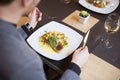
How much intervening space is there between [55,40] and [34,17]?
208 millimetres

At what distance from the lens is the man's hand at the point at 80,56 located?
1.02 metres

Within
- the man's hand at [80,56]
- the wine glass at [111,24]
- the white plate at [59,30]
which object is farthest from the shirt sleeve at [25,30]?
the wine glass at [111,24]

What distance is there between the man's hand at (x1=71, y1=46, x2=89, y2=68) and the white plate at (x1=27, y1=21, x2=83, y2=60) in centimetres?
5

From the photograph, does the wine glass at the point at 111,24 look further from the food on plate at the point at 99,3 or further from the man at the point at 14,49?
the man at the point at 14,49

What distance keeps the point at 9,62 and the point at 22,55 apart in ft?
0.16

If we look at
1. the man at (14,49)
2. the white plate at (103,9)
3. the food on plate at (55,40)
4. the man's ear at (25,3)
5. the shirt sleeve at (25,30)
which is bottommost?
the white plate at (103,9)

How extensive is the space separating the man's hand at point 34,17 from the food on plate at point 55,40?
0.10m

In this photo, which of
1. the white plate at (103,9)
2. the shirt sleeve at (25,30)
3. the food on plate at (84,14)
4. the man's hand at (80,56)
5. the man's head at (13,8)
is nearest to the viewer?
the man's head at (13,8)

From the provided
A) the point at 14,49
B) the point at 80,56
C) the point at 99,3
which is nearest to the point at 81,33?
the point at 80,56

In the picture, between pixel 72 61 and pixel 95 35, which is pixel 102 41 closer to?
pixel 95 35

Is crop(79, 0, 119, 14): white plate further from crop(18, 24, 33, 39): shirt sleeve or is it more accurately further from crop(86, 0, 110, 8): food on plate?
crop(18, 24, 33, 39): shirt sleeve

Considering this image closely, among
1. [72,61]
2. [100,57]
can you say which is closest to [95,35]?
[100,57]

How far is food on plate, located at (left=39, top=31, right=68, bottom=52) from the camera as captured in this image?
1101 mm

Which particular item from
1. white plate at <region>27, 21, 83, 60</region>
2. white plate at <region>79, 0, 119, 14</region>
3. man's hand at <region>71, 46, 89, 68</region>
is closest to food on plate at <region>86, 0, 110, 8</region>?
white plate at <region>79, 0, 119, 14</region>
